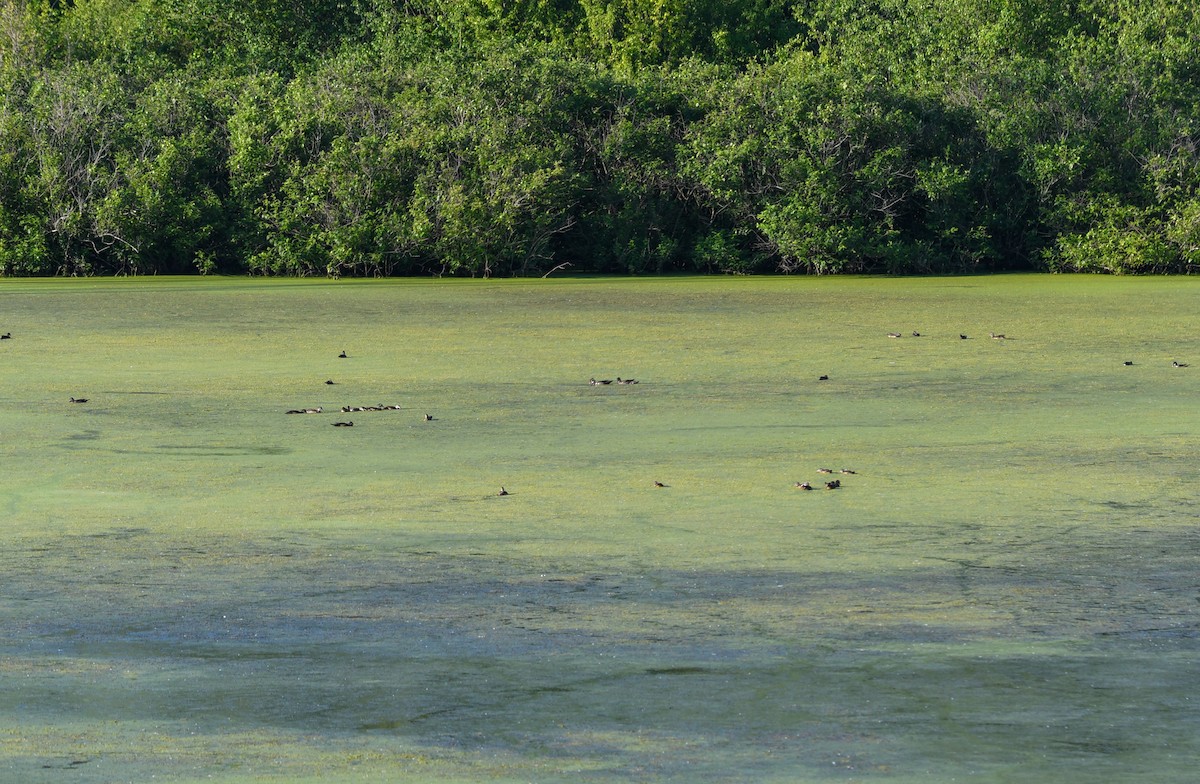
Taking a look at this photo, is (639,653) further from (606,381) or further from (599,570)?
(606,381)

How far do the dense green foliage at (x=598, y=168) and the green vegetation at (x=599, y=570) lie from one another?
9624 millimetres

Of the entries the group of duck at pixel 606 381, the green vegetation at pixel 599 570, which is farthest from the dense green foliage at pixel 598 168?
the group of duck at pixel 606 381

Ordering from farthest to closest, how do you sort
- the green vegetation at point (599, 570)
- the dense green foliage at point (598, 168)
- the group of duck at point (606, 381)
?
the dense green foliage at point (598, 168)
the group of duck at point (606, 381)
the green vegetation at point (599, 570)

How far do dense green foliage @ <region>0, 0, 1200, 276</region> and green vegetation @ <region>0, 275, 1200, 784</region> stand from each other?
31.6ft

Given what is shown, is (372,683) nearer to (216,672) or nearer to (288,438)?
(216,672)

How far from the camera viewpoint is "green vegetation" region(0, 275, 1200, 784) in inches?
141

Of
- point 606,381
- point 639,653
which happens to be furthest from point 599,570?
point 606,381

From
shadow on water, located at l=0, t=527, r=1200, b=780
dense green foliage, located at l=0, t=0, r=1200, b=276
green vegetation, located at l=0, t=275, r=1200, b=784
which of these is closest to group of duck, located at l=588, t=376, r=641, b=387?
green vegetation, located at l=0, t=275, r=1200, b=784

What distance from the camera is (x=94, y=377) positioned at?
10102mm

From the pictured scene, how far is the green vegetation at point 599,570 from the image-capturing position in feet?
11.7

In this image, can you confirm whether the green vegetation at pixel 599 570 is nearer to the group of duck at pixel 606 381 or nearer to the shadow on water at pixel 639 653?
the shadow on water at pixel 639 653

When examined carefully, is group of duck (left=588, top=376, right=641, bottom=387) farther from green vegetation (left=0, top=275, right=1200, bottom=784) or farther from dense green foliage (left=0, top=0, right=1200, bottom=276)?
dense green foliage (left=0, top=0, right=1200, bottom=276)

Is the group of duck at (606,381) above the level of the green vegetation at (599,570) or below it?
below

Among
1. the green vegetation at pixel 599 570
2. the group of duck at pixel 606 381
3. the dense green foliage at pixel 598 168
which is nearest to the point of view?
the green vegetation at pixel 599 570
